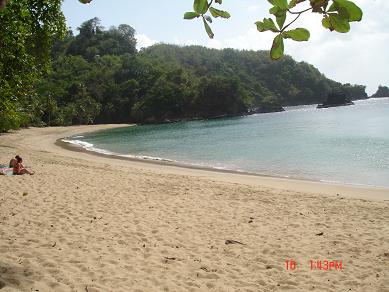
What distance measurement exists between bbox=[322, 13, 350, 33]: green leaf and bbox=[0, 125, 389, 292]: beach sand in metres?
3.83

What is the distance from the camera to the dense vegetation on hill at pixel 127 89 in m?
70.4

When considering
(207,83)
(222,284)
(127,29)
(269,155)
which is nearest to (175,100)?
(207,83)

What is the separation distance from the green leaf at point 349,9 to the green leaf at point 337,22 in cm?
2

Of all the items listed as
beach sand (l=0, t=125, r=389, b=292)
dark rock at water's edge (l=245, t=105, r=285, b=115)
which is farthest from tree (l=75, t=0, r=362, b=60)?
dark rock at water's edge (l=245, t=105, r=285, b=115)

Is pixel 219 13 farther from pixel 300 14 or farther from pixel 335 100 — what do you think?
pixel 335 100

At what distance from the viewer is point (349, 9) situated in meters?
1.21

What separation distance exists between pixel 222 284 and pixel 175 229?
2322 millimetres

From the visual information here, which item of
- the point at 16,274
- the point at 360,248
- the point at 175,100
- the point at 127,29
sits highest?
the point at 127,29

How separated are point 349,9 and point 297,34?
0.21 meters

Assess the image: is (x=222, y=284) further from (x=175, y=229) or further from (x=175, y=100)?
(x=175, y=100)

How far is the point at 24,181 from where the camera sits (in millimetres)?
10430

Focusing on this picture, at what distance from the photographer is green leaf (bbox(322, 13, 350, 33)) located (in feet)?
4.15
